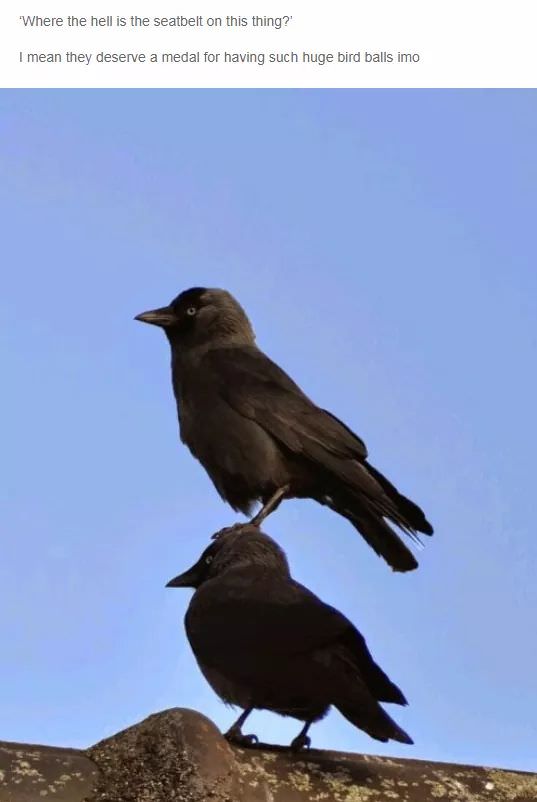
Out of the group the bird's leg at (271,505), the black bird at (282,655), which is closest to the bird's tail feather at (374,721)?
the black bird at (282,655)

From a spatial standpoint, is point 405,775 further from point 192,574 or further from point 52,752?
point 192,574

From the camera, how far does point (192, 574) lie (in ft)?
17.1

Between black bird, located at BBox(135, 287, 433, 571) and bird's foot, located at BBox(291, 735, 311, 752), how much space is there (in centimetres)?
307

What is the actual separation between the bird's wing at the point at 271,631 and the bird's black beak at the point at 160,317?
11.3ft

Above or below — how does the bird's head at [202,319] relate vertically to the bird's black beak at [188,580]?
above

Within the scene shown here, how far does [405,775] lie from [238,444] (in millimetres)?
3479

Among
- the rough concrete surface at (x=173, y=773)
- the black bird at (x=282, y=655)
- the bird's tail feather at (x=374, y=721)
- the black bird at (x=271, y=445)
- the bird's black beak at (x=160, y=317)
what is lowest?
the rough concrete surface at (x=173, y=773)

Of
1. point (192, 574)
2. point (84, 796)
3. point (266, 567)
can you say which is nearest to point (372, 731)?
point (84, 796)

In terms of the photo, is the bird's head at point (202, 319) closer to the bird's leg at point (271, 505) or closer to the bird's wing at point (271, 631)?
the bird's leg at point (271, 505)

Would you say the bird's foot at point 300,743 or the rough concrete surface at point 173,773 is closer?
the rough concrete surface at point 173,773

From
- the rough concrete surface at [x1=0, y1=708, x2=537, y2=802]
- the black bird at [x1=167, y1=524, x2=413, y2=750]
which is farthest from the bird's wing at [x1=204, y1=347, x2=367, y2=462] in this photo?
the rough concrete surface at [x1=0, y1=708, x2=537, y2=802]

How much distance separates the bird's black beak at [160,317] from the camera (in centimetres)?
759

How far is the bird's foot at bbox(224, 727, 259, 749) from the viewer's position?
3.76 metres

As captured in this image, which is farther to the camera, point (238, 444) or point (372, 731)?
point (238, 444)
